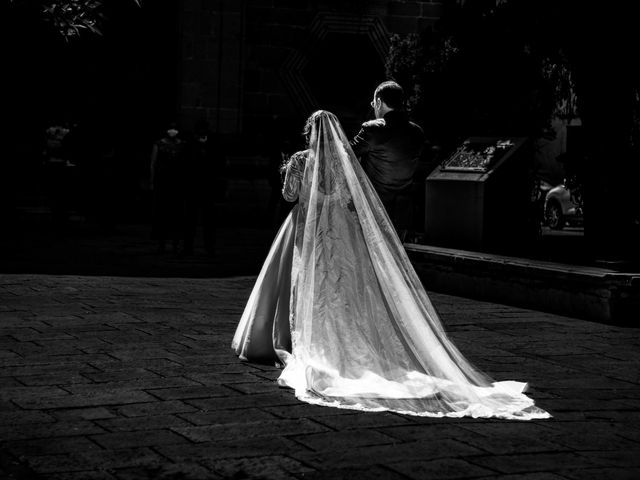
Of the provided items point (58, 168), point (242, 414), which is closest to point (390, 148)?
point (242, 414)

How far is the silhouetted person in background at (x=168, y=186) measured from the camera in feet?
51.2

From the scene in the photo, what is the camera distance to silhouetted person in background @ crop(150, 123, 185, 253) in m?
15.6

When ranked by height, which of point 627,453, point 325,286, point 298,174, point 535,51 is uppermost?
point 535,51

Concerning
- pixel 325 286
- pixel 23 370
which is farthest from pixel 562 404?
pixel 23 370

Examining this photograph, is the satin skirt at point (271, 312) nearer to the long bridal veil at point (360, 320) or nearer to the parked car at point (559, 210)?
the long bridal veil at point (360, 320)

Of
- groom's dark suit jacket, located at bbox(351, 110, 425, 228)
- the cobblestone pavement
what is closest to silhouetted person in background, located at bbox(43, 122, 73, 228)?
the cobblestone pavement

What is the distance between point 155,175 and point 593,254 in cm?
657

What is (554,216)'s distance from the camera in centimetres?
2547

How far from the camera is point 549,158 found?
98.3ft

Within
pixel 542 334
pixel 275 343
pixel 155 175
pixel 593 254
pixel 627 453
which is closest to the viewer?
pixel 627 453

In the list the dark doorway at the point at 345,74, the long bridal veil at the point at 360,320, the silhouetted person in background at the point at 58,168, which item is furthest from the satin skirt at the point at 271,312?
the dark doorway at the point at 345,74

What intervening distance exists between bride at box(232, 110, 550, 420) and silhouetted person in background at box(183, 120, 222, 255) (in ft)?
24.8

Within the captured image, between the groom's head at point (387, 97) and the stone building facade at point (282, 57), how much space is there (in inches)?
512

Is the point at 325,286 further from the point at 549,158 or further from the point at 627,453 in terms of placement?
the point at 549,158
